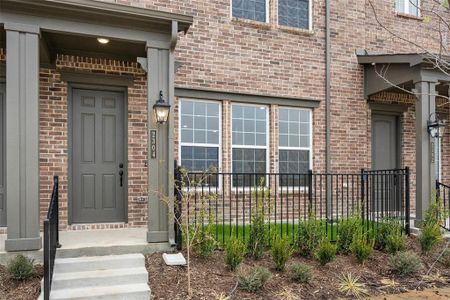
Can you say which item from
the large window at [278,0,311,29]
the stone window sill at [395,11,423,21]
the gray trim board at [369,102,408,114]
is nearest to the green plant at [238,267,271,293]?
the large window at [278,0,311,29]

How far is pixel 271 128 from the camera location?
779cm

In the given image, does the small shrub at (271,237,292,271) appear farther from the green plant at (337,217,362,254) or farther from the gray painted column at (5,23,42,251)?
the gray painted column at (5,23,42,251)

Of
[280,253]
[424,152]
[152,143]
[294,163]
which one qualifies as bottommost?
[280,253]

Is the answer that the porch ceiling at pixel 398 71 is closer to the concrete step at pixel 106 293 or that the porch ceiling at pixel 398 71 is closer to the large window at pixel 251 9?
the large window at pixel 251 9

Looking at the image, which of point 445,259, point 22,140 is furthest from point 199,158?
point 445,259

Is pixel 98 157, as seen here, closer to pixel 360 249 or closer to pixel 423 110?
pixel 360 249

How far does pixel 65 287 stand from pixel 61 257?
0.57 meters

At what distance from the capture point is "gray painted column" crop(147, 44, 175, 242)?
5.31 m

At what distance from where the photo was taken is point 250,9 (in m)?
7.74

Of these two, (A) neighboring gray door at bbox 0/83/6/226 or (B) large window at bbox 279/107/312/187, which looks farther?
(B) large window at bbox 279/107/312/187

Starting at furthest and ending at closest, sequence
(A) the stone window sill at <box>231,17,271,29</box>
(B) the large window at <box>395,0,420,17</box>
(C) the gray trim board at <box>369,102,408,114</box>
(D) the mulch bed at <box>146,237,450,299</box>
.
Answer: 1. (B) the large window at <box>395,0,420,17</box>
2. (C) the gray trim board at <box>369,102,408,114</box>
3. (A) the stone window sill at <box>231,17,271,29</box>
4. (D) the mulch bed at <box>146,237,450,299</box>

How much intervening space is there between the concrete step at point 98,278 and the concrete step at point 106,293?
0.24ft

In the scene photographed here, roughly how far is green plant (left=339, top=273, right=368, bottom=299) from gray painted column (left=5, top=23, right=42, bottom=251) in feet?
12.5

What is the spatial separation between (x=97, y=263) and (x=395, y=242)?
14.1 ft
